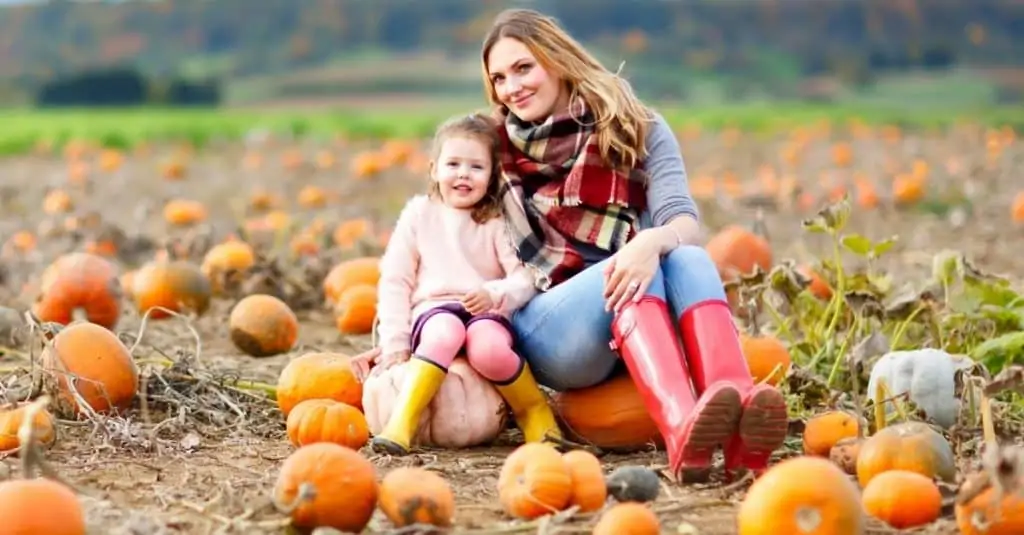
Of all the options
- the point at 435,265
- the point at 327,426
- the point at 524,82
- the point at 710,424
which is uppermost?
the point at 524,82

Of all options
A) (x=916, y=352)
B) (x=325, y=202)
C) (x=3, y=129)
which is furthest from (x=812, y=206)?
(x=3, y=129)

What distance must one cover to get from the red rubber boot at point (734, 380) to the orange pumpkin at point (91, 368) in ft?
5.59

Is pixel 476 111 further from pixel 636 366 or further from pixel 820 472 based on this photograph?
A: pixel 820 472

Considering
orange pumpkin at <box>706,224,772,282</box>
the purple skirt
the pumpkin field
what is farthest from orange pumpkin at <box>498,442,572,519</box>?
orange pumpkin at <box>706,224,772,282</box>

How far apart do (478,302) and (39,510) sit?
5.22 ft

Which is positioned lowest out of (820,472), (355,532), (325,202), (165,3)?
(355,532)

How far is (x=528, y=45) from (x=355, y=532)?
1753 mm

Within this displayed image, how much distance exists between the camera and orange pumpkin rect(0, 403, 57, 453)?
410 centimetres

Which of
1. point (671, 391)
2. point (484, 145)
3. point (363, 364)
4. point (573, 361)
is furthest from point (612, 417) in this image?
point (484, 145)

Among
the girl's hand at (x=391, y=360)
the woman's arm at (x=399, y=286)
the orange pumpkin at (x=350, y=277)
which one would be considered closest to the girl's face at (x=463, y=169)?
the woman's arm at (x=399, y=286)

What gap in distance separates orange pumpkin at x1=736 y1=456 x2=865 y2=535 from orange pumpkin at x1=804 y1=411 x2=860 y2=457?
0.87 metres

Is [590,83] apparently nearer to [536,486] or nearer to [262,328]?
[536,486]

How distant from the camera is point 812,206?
11.6 m

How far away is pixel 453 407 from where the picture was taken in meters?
4.42
